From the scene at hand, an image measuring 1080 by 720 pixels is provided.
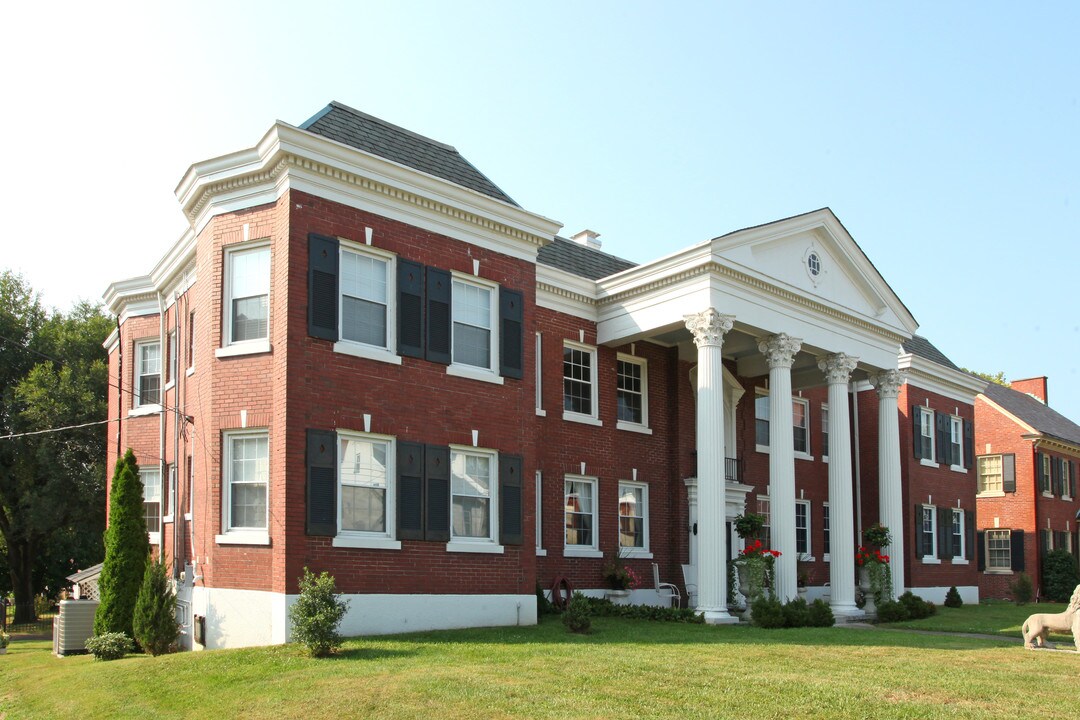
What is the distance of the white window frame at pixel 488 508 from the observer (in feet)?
59.8

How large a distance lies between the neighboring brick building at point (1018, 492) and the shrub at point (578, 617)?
1186 inches

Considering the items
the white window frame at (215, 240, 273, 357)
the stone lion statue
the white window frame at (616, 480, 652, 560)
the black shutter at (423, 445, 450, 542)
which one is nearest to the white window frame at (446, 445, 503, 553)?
the black shutter at (423, 445, 450, 542)

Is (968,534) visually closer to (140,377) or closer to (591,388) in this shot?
(591,388)

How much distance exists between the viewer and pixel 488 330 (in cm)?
1944

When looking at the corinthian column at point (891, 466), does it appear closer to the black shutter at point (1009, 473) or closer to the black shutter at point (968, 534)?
the black shutter at point (968, 534)

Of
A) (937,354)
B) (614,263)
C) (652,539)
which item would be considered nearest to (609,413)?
(652,539)

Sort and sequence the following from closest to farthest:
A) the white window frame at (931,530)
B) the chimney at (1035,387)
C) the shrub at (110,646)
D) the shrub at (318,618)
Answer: the shrub at (318,618), the shrub at (110,646), the white window frame at (931,530), the chimney at (1035,387)

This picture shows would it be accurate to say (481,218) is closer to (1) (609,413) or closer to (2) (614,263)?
(1) (609,413)

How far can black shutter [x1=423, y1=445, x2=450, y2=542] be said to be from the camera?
1770 cm

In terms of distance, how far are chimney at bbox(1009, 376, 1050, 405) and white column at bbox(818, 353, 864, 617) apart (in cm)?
3266

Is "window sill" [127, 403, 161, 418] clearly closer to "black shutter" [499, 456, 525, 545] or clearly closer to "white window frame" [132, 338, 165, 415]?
"white window frame" [132, 338, 165, 415]

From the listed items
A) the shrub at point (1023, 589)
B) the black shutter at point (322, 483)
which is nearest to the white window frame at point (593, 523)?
the black shutter at point (322, 483)

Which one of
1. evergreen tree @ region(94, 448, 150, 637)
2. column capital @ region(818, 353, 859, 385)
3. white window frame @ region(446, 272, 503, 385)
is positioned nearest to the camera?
evergreen tree @ region(94, 448, 150, 637)

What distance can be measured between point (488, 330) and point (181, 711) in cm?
969
